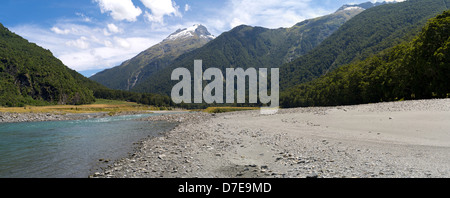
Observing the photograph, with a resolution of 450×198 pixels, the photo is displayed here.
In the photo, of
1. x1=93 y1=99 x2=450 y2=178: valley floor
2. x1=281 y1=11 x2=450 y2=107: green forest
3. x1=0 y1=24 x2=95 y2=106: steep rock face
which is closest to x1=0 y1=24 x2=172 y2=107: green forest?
x1=0 y1=24 x2=95 y2=106: steep rock face

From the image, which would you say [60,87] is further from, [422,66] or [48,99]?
[422,66]

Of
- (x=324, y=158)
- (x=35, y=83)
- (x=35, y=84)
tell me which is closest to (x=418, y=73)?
(x=324, y=158)

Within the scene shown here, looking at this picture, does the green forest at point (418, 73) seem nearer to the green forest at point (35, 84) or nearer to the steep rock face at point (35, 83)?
the green forest at point (35, 84)

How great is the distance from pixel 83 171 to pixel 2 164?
254 inches

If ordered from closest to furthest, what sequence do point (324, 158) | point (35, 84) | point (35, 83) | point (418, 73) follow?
1. point (324, 158)
2. point (418, 73)
3. point (35, 84)
4. point (35, 83)

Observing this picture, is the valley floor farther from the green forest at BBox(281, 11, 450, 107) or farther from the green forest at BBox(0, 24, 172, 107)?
the green forest at BBox(0, 24, 172, 107)

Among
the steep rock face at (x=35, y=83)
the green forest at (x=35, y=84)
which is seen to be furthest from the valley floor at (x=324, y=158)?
the steep rock face at (x=35, y=83)

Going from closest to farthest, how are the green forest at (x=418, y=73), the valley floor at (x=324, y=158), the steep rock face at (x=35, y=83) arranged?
the valley floor at (x=324, y=158), the green forest at (x=418, y=73), the steep rock face at (x=35, y=83)

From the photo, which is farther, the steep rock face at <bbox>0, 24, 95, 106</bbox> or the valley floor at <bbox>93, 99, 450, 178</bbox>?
the steep rock face at <bbox>0, 24, 95, 106</bbox>

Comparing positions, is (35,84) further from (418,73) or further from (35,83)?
(418,73)

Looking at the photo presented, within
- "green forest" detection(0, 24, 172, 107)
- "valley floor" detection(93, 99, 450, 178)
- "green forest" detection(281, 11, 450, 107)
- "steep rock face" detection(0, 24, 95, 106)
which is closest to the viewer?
"valley floor" detection(93, 99, 450, 178)

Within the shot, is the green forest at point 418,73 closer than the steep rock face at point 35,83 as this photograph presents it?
Yes

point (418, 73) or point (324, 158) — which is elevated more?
point (418, 73)
